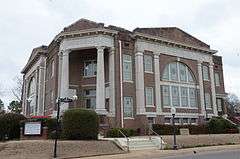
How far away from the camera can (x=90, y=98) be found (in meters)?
34.0

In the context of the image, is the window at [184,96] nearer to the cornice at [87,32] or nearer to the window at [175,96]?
the window at [175,96]

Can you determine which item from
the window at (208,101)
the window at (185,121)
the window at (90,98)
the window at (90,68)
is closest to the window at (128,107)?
the window at (90,98)

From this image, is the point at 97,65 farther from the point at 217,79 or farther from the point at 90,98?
the point at 217,79

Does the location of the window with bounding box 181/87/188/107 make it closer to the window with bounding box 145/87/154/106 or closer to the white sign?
the window with bounding box 145/87/154/106

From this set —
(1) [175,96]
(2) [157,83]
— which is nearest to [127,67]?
(2) [157,83]

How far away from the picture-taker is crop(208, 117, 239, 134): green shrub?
111ft

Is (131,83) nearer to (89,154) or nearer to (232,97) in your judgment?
(89,154)

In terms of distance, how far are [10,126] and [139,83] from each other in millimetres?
14086

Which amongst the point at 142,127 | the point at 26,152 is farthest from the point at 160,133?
the point at 26,152

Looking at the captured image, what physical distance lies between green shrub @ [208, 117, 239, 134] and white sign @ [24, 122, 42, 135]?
739 inches

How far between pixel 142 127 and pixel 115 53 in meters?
8.13

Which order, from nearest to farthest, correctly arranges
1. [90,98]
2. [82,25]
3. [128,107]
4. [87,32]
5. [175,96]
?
1. [87,32]
2. [128,107]
3. [82,25]
4. [90,98]
5. [175,96]

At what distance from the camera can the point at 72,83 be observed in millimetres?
33969

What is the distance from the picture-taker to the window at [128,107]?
32150mm
